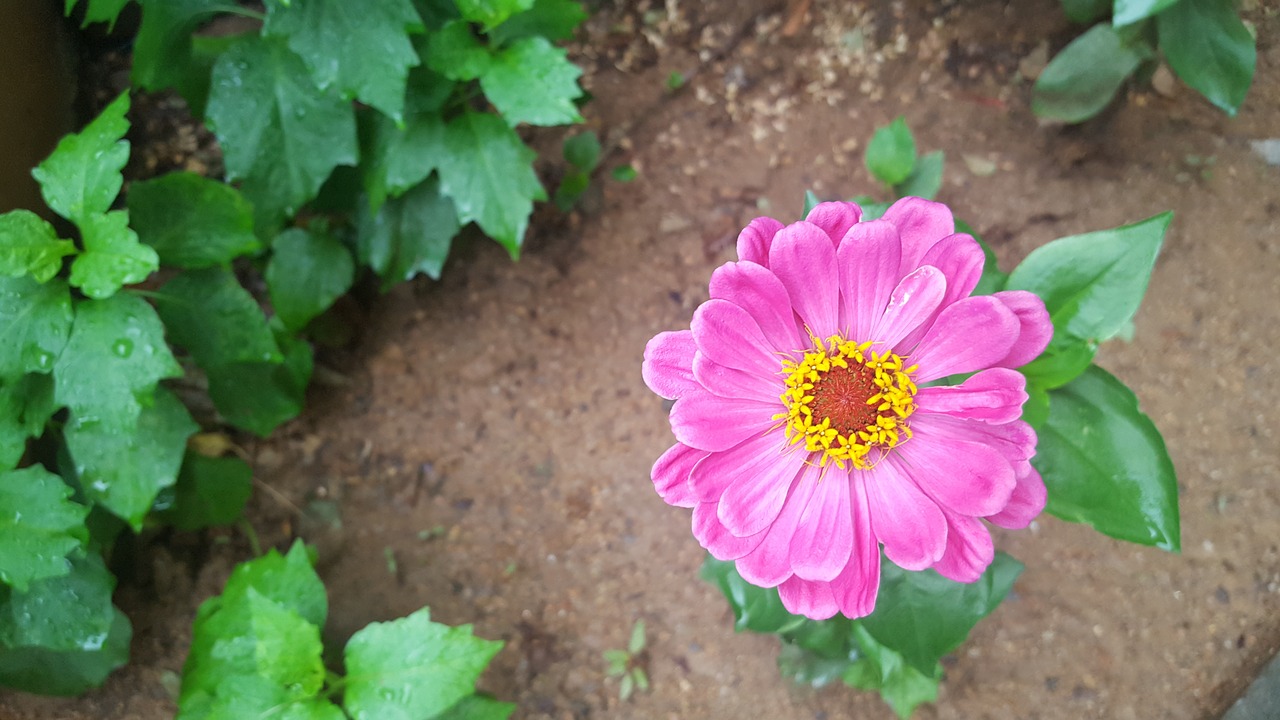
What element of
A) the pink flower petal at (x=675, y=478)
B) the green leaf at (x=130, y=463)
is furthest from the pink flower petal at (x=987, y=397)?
the green leaf at (x=130, y=463)

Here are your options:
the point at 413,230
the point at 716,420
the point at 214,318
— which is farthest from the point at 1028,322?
the point at 214,318

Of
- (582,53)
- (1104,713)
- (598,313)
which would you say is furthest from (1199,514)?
(582,53)

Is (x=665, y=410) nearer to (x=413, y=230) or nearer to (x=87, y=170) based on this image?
(x=413, y=230)

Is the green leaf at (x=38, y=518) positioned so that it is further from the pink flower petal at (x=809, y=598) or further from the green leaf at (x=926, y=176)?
the green leaf at (x=926, y=176)

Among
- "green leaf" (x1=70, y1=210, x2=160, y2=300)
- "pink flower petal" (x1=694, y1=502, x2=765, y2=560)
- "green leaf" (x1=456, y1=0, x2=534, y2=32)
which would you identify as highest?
"green leaf" (x1=456, y1=0, x2=534, y2=32)

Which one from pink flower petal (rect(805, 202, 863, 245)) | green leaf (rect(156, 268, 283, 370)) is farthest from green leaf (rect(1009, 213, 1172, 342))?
green leaf (rect(156, 268, 283, 370))

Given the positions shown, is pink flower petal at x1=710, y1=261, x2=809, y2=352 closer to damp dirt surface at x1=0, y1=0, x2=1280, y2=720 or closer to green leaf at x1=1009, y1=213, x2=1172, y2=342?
green leaf at x1=1009, y1=213, x2=1172, y2=342
